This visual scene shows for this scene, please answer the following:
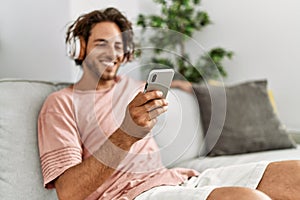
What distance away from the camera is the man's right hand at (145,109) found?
4.31 feet

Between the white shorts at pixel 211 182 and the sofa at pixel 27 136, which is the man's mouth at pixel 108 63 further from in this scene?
the white shorts at pixel 211 182

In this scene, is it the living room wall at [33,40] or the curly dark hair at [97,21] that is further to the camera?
the living room wall at [33,40]

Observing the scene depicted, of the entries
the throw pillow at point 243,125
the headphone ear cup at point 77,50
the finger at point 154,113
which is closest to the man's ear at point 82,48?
the headphone ear cup at point 77,50

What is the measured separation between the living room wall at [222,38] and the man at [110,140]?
23.0 inches

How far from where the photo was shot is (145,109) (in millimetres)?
1312

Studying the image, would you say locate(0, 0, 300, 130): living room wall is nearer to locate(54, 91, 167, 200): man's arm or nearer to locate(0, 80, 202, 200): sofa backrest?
locate(0, 80, 202, 200): sofa backrest

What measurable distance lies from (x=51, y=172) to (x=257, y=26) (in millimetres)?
1870

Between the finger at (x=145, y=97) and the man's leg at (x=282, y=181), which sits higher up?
the finger at (x=145, y=97)

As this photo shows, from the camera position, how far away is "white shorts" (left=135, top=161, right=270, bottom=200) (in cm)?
134

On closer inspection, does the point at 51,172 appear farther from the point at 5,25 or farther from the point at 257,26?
the point at 257,26

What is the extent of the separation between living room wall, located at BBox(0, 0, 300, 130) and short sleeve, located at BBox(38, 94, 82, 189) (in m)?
0.75

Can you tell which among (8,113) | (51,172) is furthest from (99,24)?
(51,172)

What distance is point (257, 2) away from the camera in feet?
9.84

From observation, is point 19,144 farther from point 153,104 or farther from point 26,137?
point 153,104
